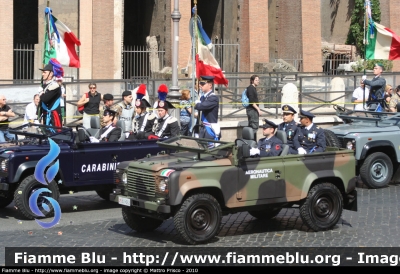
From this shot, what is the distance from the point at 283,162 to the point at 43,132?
4.37m

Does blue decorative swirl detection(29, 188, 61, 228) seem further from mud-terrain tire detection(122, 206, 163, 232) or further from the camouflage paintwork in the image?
the camouflage paintwork

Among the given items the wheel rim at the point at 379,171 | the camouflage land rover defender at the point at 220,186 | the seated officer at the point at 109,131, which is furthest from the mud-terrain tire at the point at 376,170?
the seated officer at the point at 109,131

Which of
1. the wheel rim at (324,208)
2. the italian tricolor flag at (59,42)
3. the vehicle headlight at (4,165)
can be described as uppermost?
the italian tricolor flag at (59,42)

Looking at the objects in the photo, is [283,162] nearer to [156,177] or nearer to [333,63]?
[156,177]

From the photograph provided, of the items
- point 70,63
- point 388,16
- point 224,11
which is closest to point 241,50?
point 224,11

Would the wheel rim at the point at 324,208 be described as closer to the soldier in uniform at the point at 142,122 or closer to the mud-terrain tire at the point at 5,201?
the soldier in uniform at the point at 142,122

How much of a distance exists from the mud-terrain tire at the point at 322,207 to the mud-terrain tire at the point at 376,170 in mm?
4152

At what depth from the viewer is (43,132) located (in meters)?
13.4

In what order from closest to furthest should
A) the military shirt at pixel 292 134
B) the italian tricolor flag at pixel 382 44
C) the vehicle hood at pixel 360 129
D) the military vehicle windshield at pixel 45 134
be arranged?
the military vehicle windshield at pixel 45 134 < the military shirt at pixel 292 134 < the vehicle hood at pixel 360 129 < the italian tricolor flag at pixel 382 44

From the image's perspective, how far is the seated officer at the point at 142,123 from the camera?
46.4ft

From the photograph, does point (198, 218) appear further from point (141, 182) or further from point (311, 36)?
point (311, 36)

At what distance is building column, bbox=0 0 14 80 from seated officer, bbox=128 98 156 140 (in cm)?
1341

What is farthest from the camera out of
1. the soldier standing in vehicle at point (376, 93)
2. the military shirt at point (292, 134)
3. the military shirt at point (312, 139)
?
the soldier standing in vehicle at point (376, 93)

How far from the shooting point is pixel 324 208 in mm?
11742
